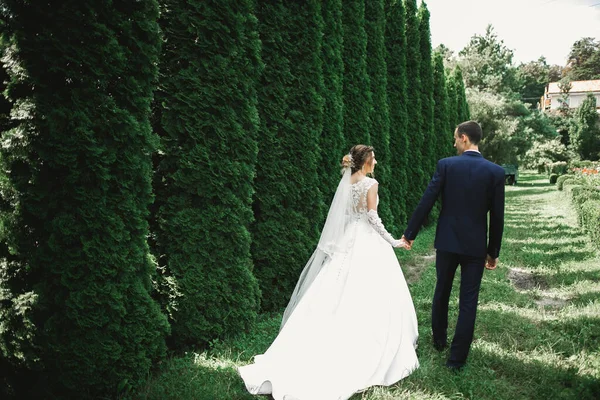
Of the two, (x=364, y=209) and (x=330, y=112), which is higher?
(x=330, y=112)

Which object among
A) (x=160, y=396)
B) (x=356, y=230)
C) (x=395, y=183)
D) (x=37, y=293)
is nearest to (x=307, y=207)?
(x=356, y=230)

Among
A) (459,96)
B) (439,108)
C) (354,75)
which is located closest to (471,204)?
(354,75)

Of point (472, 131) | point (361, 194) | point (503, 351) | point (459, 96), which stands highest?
point (459, 96)

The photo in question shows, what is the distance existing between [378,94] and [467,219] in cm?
594

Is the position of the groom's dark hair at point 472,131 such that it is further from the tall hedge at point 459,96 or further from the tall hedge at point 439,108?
the tall hedge at point 459,96

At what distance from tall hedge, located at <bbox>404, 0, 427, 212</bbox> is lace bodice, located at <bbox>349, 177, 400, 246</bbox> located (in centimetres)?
749

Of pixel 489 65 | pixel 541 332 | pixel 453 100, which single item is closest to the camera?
pixel 541 332

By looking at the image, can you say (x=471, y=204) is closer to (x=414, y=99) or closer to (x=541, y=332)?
(x=541, y=332)

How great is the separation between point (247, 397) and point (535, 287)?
523 cm

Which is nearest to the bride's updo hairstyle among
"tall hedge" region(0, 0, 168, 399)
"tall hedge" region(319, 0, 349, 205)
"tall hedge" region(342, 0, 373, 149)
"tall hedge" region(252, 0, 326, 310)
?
"tall hedge" region(252, 0, 326, 310)

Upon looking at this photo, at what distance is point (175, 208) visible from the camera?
13.6 ft

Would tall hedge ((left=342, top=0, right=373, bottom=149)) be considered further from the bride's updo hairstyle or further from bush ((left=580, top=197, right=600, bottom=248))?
bush ((left=580, top=197, right=600, bottom=248))

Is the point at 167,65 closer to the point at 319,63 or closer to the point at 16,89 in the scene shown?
the point at 16,89

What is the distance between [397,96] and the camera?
35.5ft
